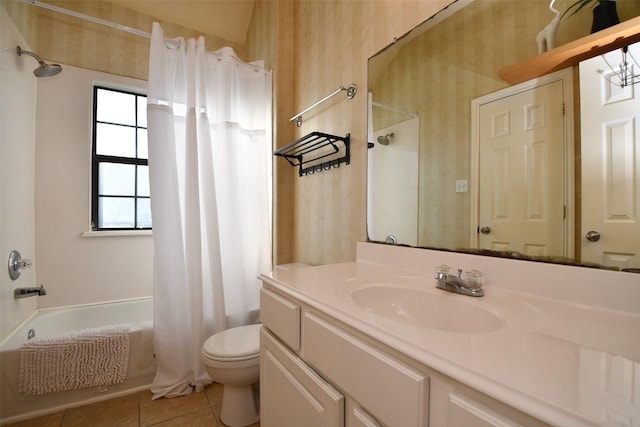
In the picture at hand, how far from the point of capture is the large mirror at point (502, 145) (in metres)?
0.68

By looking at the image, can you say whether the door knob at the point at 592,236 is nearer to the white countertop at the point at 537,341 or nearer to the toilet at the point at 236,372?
the white countertop at the point at 537,341

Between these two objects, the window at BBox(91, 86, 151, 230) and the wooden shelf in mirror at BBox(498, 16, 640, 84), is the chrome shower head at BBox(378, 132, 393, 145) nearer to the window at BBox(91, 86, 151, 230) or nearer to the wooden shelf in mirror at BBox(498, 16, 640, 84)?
the wooden shelf in mirror at BBox(498, 16, 640, 84)

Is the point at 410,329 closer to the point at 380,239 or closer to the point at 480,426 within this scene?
the point at 480,426

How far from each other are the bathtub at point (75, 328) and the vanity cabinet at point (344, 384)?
1.13 metres

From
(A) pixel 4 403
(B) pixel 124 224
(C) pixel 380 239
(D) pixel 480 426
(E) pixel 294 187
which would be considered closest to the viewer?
(D) pixel 480 426

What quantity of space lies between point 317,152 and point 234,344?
1211 mm

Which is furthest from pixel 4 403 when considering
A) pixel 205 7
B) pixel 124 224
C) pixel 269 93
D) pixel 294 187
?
pixel 205 7

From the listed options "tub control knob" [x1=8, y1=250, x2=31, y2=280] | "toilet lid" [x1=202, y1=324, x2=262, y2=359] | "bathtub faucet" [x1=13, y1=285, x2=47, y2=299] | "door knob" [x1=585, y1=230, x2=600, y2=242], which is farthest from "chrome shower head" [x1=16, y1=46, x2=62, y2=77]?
"door knob" [x1=585, y1=230, x2=600, y2=242]

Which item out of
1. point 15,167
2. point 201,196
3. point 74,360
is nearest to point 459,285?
point 201,196

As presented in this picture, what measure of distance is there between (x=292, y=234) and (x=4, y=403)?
1769 mm

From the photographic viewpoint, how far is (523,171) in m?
0.83

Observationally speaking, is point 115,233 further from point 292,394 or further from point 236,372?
point 292,394

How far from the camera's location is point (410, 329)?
555 millimetres

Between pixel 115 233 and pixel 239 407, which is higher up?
pixel 115 233
